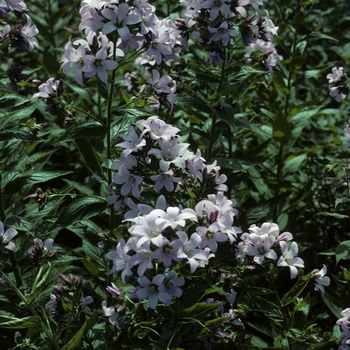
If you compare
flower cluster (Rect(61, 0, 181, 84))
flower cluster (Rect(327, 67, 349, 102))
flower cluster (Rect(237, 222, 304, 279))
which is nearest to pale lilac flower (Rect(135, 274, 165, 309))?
flower cluster (Rect(237, 222, 304, 279))

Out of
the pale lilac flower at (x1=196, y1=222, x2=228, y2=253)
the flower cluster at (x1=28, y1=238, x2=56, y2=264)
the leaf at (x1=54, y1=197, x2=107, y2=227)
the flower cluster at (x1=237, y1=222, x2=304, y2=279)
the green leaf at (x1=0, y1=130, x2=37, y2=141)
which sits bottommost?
the flower cluster at (x1=28, y1=238, x2=56, y2=264)

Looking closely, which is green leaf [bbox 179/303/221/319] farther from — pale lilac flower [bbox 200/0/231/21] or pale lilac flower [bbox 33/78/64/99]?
pale lilac flower [bbox 200/0/231/21]

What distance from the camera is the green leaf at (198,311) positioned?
2.67 metres

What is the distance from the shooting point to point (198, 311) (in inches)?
106

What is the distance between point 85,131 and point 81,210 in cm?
40

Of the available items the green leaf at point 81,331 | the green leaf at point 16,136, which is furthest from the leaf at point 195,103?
the green leaf at point 81,331

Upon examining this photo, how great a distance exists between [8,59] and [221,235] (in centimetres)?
462

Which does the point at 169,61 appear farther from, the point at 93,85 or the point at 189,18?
the point at 93,85

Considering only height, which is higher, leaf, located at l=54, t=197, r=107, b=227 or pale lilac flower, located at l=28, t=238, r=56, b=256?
leaf, located at l=54, t=197, r=107, b=227

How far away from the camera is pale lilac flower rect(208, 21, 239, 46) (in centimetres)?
324

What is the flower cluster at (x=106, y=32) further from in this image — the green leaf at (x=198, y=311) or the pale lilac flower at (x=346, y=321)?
the pale lilac flower at (x=346, y=321)

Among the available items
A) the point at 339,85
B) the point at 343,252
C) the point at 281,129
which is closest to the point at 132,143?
the point at 343,252

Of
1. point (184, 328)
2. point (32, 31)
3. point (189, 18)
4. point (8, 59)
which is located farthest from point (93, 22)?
point (8, 59)

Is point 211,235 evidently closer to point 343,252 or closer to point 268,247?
point 268,247
